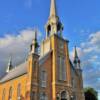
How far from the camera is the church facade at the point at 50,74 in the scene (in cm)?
3891

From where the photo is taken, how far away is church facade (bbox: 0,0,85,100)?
38906 mm

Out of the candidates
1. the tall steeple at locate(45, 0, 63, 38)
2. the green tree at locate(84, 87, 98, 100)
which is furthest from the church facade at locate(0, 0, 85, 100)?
the green tree at locate(84, 87, 98, 100)

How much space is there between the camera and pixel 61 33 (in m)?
47.0

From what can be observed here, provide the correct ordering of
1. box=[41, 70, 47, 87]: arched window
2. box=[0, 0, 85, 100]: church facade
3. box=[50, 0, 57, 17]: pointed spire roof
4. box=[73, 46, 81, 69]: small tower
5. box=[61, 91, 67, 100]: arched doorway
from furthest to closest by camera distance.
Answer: box=[50, 0, 57, 17]: pointed spire roof
box=[73, 46, 81, 69]: small tower
box=[61, 91, 67, 100]: arched doorway
box=[41, 70, 47, 87]: arched window
box=[0, 0, 85, 100]: church facade

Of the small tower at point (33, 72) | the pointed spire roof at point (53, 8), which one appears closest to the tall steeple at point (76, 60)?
the pointed spire roof at point (53, 8)

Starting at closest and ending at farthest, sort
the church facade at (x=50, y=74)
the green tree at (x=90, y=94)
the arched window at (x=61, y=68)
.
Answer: the church facade at (x=50, y=74) → the arched window at (x=61, y=68) → the green tree at (x=90, y=94)

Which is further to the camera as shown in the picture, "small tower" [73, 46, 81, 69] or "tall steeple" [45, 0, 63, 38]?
"small tower" [73, 46, 81, 69]

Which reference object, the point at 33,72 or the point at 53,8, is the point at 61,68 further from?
the point at 53,8

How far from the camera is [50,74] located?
1652 inches

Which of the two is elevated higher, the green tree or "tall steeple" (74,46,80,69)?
"tall steeple" (74,46,80,69)

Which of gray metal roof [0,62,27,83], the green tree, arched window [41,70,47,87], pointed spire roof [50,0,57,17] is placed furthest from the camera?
the green tree

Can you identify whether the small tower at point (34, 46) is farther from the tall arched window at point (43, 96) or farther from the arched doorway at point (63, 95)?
the arched doorway at point (63, 95)

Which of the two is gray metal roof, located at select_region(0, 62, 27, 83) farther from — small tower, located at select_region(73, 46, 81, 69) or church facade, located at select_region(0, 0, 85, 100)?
small tower, located at select_region(73, 46, 81, 69)

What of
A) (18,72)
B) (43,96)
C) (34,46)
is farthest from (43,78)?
(18,72)
